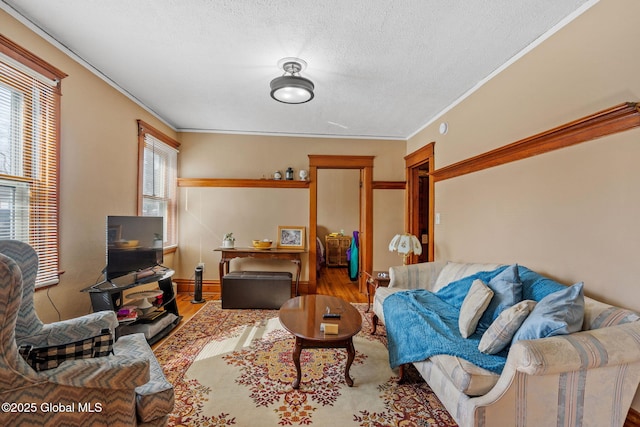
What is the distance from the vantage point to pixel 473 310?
1.96 m

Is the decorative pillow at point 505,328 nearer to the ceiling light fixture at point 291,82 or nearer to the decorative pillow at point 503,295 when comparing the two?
the decorative pillow at point 503,295

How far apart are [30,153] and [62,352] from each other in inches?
71.4

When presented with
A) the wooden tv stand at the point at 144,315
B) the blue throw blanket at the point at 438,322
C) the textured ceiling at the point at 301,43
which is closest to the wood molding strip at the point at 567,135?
the textured ceiling at the point at 301,43

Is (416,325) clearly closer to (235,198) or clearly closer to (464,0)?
(464,0)

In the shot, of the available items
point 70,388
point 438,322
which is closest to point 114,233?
point 70,388

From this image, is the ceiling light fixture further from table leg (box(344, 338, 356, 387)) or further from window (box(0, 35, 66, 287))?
table leg (box(344, 338, 356, 387))

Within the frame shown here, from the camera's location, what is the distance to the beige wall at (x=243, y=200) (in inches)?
177

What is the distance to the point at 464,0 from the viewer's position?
1.76 m

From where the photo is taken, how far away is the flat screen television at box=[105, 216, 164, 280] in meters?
2.63

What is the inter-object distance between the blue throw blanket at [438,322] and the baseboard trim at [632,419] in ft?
1.99

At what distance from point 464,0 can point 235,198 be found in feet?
12.4

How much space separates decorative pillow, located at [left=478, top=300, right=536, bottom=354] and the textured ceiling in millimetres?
1950

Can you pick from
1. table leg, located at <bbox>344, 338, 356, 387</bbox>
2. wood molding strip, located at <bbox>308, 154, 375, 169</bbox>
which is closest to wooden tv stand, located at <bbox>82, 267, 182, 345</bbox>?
table leg, located at <bbox>344, 338, 356, 387</bbox>

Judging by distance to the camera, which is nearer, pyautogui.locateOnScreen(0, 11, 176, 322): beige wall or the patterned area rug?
the patterned area rug
